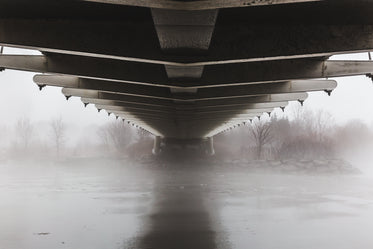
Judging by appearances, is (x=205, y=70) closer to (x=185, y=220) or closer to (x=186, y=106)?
(x=185, y=220)

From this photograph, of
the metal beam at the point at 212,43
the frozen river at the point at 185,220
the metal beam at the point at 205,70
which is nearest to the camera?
the metal beam at the point at 212,43

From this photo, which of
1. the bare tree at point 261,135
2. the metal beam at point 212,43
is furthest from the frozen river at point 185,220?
the bare tree at point 261,135

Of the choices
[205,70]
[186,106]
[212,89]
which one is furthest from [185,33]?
[186,106]

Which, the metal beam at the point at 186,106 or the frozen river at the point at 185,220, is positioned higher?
the metal beam at the point at 186,106

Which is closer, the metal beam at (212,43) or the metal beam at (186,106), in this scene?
the metal beam at (212,43)

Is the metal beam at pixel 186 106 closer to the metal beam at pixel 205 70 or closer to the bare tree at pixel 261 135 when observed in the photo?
the metal beam at pixel 205 70

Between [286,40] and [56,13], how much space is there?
16.1ft

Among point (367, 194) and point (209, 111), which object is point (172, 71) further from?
point (367, 194)

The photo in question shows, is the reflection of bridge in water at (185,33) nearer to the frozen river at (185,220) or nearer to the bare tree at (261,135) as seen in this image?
the frozen river at (185,220)

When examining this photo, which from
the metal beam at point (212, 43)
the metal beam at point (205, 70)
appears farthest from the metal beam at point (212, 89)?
the metal beam at point (212, 43)

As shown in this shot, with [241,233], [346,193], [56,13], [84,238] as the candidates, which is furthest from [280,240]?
[346,193]

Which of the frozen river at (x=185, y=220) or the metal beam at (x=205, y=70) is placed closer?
the frozen river at (x=185, y=220)

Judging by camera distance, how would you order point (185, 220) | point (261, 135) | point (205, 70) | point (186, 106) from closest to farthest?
1. point (205, 70)
2. point (185, 220)
3. point (186, 106)
4. point (261, 135)

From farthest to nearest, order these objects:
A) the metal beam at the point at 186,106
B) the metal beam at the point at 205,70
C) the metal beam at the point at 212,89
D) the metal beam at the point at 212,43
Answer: the metal beam at the point at 186,106 → the metal beam at the point at 212,89 → the metal beam at the point at 205,70 → the metal beam at the point at 212,43
